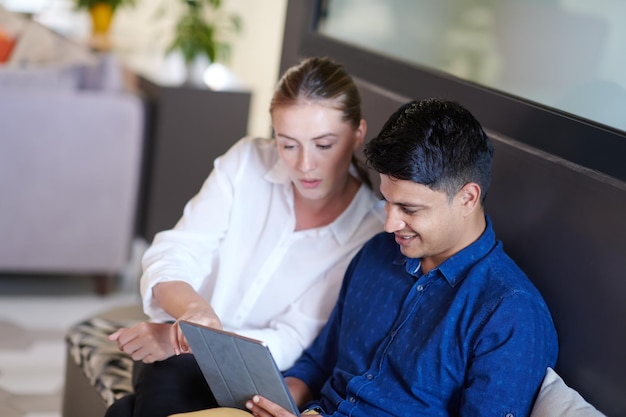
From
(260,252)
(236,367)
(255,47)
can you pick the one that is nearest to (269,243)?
(260,252)

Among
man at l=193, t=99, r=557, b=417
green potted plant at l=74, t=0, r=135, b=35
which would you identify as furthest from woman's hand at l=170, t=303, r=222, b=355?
green potted plant at l=74, t=0, r=135, b=35

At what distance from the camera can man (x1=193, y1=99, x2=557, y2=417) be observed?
1.46 m

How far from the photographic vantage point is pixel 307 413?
165 centimetres

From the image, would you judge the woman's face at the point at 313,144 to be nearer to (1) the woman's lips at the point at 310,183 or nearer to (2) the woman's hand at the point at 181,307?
(1) the woman's lips at the point at 310,183

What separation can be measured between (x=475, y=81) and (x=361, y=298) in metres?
0.57

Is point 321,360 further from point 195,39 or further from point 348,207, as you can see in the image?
point 195,39

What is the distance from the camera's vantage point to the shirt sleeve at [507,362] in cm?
144

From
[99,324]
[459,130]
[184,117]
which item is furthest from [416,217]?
[184,117]

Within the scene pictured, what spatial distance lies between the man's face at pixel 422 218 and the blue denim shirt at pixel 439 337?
0.04m

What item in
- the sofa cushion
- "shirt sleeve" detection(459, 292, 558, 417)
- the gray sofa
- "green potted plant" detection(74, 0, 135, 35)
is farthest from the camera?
"green potted plant" detection(74, 0, 135, 35)

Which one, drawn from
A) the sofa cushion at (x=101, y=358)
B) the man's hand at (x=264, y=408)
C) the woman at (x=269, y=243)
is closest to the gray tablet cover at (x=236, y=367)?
the man's hand at (x=264, y=408)

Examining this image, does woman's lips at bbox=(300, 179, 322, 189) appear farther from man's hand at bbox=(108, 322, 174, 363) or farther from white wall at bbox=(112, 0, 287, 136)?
white wall at bbox=(112, 0, 287, 136)

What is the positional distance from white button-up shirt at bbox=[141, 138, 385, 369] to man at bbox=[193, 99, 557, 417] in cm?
28

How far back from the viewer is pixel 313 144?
1.88 m
